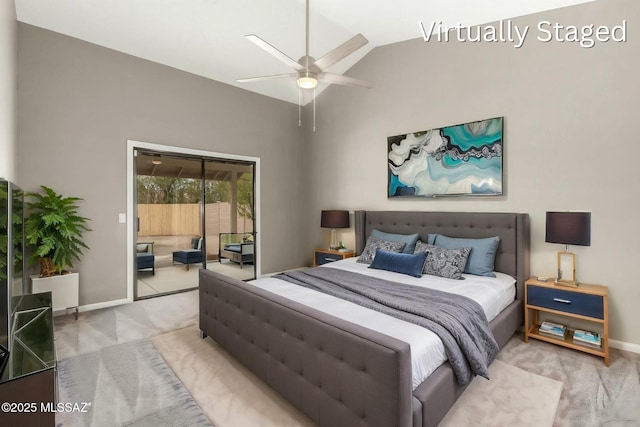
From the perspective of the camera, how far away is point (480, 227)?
3.44m

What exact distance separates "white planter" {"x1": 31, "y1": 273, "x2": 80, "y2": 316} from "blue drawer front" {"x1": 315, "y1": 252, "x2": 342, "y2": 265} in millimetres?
3136

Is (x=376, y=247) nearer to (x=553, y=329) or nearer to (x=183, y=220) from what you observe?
(x=553, y=329)

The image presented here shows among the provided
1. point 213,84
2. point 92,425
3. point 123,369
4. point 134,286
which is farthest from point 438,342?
point 213,84

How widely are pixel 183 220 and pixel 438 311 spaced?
3839mm

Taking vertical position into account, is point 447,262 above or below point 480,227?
below

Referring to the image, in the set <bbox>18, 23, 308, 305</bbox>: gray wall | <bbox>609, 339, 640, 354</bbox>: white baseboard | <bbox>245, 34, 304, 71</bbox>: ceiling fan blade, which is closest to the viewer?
<bbox>245, 34, 304, 71</bbox>: ceiling fan blade

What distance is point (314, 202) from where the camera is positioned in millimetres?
5676

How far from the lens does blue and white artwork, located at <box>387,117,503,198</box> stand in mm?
3404

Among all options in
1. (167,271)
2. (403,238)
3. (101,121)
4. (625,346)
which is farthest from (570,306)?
(101,121)

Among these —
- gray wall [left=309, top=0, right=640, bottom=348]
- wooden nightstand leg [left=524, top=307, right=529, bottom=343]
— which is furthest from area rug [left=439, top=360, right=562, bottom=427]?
gray wall [left=309, top=0, right=640, bottom=348]

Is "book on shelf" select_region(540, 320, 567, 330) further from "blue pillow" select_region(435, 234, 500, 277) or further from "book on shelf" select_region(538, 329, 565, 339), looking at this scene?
"blue pillow" select_region(435, 234, 500, 277)

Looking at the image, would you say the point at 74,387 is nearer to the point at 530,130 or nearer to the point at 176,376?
the point at 176,376

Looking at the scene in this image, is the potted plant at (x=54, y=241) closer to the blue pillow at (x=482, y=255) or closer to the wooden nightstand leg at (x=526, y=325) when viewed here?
the blue pillow at (x=482, y=255)

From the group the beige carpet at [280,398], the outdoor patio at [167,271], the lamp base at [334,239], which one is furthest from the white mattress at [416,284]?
the outdoor patio at [167,271]
